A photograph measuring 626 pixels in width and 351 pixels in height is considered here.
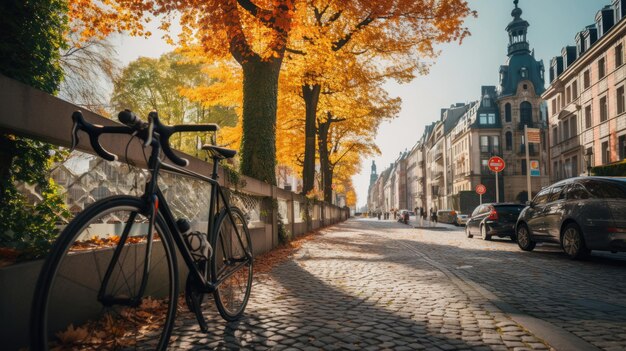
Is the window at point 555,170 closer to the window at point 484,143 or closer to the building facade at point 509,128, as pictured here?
the building facade at point 509,128

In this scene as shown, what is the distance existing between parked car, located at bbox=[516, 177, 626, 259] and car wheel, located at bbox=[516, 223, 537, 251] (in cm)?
17

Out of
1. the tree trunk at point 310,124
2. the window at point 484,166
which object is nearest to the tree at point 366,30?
the tree trunk at point 310,124

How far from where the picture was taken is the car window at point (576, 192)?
29.6ft

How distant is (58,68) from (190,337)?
3928 millimetres

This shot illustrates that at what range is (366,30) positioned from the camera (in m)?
16.9

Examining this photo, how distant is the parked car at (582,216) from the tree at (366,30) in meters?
7.60

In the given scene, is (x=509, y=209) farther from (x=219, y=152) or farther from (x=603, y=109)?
(x=603, y=109)

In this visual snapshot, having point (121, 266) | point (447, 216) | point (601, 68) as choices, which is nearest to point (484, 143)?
point (447, 216)

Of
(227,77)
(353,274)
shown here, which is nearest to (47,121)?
(353,274)

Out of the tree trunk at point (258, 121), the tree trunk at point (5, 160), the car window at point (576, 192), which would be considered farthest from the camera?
the tree trunk at point (258, 121)

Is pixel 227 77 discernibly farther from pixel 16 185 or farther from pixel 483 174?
pixel 483 174

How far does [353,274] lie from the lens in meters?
6.98

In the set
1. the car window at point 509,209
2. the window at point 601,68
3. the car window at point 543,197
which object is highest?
the window at point 601,68

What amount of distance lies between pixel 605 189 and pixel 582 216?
66 centimetres
